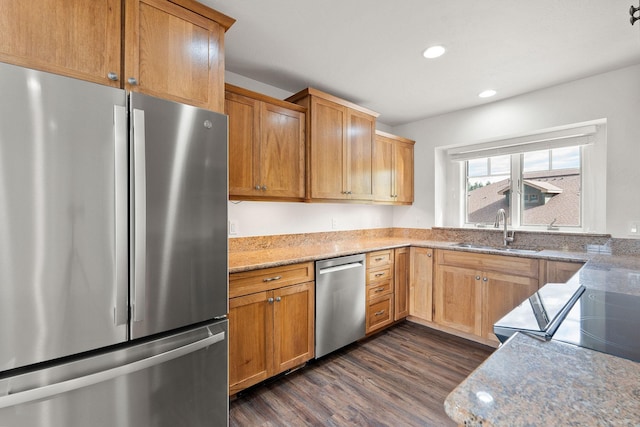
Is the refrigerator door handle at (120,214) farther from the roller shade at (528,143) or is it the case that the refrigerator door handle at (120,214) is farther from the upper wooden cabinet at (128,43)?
the roller shade at (528,143)

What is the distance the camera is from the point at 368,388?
6.81 feet

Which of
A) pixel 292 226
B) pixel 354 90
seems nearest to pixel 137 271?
pixel 292 226

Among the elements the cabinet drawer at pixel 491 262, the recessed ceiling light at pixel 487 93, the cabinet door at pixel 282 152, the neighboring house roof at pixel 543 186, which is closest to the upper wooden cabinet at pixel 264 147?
the cabinet door at pixel 282 152

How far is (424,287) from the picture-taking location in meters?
3.17

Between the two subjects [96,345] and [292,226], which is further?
[292,226]

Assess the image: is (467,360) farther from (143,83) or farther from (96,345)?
(143,83)

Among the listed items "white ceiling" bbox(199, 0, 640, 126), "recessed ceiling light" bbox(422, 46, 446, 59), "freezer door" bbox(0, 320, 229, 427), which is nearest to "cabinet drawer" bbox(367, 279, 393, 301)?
"freezer door" bbox(0, 320, 229, 427)

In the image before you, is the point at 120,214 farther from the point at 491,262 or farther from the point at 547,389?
the point at 491,262

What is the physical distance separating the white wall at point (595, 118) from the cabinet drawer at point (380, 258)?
161 cm

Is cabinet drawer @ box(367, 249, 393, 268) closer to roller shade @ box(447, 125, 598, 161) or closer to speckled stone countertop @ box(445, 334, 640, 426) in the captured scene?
roller shade @ box(447, 125, 598, 161)

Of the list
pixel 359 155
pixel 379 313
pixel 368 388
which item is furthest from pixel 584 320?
pixel 359 155

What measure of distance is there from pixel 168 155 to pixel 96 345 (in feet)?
2.73

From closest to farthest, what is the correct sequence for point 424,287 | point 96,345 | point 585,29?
point 96,345
point 585,29
point 424,287

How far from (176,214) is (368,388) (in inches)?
70.1
